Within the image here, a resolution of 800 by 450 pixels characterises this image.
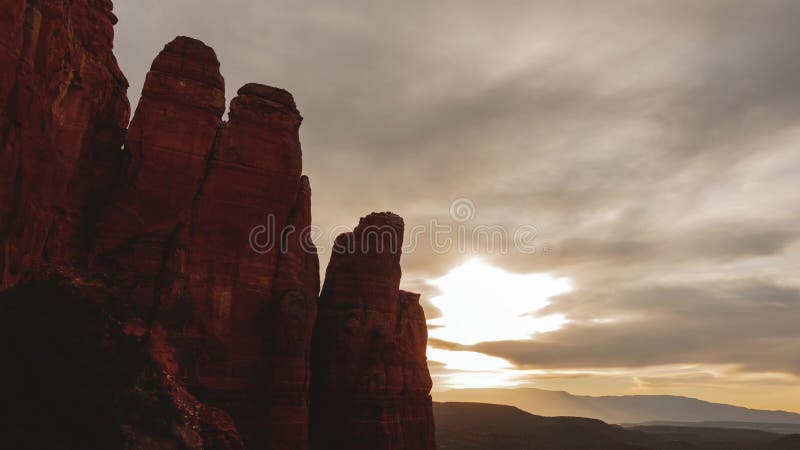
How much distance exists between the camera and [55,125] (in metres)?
27.6

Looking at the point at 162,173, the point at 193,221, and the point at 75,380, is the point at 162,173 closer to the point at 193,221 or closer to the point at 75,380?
the point at 193,221

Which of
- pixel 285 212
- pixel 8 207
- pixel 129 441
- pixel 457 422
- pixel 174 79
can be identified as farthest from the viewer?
pixel 457 422

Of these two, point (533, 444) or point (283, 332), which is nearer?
point (283, 332)

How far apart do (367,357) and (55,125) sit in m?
28.2

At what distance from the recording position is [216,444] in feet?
82.2

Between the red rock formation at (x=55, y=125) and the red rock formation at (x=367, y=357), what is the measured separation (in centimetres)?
2073

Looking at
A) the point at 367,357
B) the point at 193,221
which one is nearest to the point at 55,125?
the point at 193,221

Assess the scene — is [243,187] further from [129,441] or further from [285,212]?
[129,441]

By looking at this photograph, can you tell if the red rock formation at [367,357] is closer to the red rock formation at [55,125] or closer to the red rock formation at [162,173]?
the red rock formation at [162,173]

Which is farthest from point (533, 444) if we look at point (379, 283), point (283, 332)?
point (283, 332)

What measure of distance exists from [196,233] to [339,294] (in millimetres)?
16184

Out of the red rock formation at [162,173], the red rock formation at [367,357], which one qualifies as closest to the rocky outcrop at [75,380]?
the red rock formation at [162,173]

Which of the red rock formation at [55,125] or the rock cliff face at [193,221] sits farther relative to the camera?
the rock cliff face at [193,221]

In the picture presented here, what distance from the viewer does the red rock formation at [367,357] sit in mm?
44031
